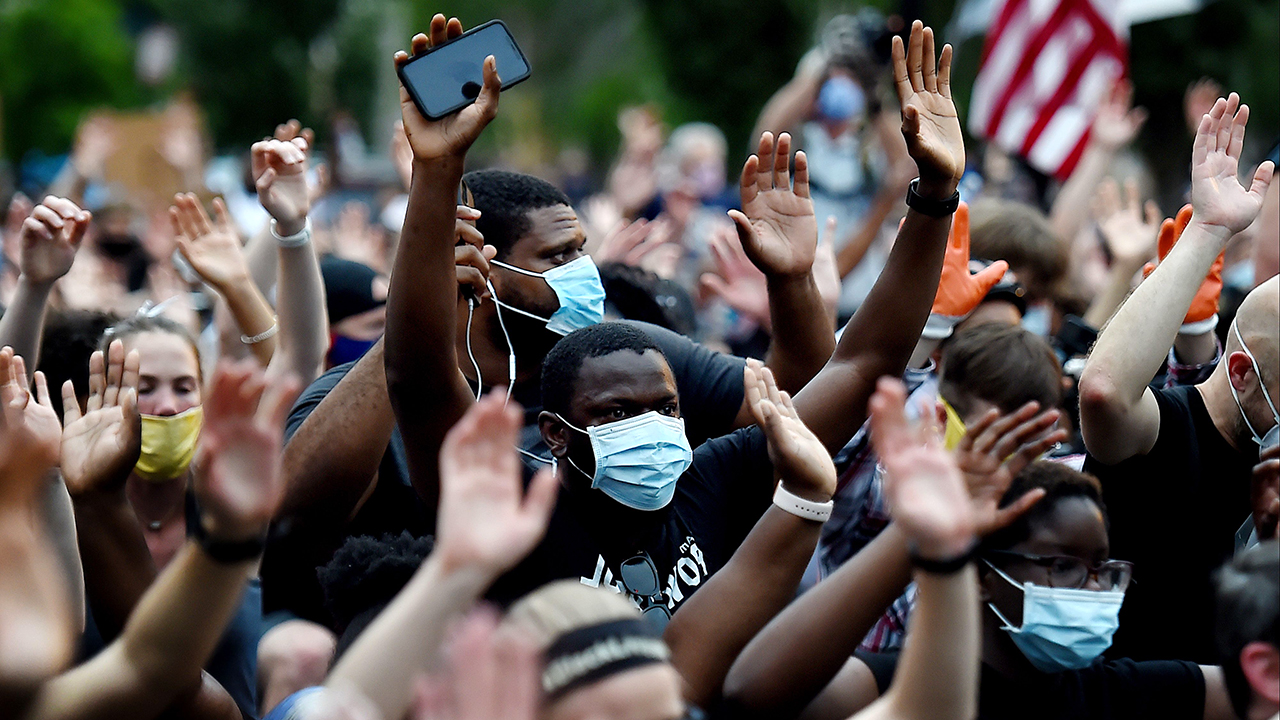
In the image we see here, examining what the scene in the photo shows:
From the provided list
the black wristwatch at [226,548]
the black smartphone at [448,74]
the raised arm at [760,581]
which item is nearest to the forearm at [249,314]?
the black smartphone at [448,74]

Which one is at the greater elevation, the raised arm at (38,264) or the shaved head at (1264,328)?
the raised arm at (38,264)

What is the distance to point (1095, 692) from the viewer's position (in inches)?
127

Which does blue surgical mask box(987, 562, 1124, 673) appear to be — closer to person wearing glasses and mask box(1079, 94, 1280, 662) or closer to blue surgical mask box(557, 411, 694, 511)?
person wearing glasses and mask box(1079, 94, 1280, 662)

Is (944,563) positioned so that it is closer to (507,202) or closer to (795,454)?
(795,454)

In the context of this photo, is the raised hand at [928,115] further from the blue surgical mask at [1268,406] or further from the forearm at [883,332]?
the blue surgical mask at [1268,406]

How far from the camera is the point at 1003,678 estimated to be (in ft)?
10.4

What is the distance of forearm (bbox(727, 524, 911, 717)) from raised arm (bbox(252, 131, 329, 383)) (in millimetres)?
2086

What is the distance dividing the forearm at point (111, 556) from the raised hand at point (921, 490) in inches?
70.1

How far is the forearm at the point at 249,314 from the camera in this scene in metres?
4.68

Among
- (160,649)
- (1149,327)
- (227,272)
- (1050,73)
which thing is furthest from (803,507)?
(1050,73)

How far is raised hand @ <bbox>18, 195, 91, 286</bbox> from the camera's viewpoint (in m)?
4.12

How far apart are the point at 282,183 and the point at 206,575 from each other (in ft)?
7.72

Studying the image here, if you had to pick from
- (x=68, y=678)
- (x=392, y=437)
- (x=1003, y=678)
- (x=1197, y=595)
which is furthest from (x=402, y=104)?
(x=1197, y=595)

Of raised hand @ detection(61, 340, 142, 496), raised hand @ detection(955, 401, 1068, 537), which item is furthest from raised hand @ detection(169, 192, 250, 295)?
raised hand @ detection(955, 401, 1068, 537)
